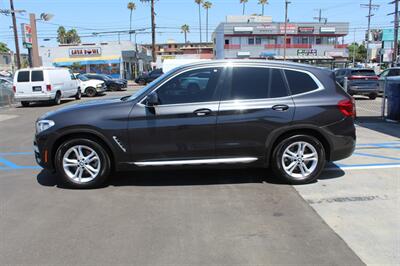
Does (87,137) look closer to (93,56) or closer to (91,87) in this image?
(91,87)

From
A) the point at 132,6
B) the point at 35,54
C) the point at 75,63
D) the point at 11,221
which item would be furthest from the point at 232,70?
the point at 132,6

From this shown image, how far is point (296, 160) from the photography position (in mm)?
5859

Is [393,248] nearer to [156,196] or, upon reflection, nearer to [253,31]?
[156,196]

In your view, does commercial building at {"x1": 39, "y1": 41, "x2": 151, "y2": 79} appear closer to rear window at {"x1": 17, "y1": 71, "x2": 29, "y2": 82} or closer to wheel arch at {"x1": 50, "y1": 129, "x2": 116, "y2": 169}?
rear window at {"x1": 17, "y1": 71, "x2": 29, "y2": 82}

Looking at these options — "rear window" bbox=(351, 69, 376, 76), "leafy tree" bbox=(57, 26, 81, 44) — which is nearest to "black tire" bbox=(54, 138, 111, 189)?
"rear window" bbox=(351, 69, 376, 76)

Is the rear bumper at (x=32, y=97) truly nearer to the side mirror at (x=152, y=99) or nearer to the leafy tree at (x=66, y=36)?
the side mirror at (x=152, y=99)

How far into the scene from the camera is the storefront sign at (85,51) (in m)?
53.6

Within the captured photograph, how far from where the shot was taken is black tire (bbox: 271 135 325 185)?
579 cm

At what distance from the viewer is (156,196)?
5.46 m

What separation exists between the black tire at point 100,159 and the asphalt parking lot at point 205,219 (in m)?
0.13

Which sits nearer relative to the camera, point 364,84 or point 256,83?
point 256,83

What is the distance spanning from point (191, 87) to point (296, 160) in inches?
73.7

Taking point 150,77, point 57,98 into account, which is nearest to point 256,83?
point 57,98

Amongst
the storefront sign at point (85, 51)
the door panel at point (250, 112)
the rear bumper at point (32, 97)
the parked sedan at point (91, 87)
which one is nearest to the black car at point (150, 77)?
the parked sedan at point (91, 87)
